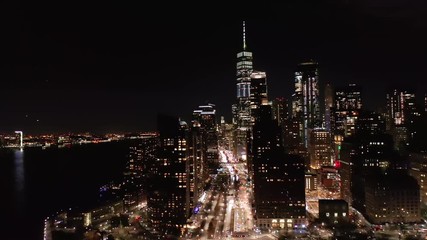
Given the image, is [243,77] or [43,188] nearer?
[43,188]

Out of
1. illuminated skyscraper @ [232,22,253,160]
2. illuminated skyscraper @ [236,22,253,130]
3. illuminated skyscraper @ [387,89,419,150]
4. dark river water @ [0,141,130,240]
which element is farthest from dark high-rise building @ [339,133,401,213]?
illuminated skyscraper @ [236,22,253,130]

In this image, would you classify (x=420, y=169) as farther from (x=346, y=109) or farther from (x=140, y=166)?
(x=140, y=166)

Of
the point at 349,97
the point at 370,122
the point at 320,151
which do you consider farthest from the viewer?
the point at 349,97

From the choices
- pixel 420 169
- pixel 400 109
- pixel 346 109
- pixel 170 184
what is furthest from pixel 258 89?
pixel 170 184

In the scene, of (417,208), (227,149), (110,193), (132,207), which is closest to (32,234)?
(132,207)

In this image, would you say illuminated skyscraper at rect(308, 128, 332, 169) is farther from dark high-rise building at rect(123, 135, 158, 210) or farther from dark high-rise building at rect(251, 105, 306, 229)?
dark high-rise building at rect(251, 105, 306, 229)

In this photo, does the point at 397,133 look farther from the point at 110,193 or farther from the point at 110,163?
the point at 110,163

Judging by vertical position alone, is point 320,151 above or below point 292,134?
below
